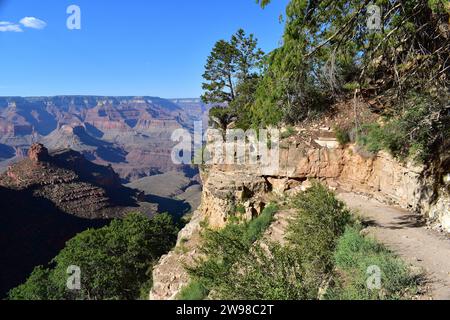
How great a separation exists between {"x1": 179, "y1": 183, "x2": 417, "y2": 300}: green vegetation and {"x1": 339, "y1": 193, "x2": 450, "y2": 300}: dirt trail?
0.52 m

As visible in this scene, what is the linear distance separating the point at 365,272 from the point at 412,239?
347 cm

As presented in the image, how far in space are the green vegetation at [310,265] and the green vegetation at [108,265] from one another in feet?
42.6

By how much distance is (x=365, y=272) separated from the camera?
6312 mm

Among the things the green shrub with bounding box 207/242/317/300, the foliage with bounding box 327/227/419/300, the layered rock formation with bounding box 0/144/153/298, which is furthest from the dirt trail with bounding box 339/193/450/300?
the layered rock formation with bounding box 0/144/153/298

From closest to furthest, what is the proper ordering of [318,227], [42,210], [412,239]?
[318,227]
[412,239]
[42,210]

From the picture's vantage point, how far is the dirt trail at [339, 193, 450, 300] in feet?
22.0

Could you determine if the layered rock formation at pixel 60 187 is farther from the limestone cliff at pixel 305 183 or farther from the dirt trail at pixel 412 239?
the dirt trail at pixel 412 239

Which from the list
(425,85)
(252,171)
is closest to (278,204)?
(252,171)

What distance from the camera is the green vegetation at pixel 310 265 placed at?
5.68 metres

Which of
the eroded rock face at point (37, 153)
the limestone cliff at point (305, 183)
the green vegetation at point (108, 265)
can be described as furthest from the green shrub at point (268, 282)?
the eroded rock face at point (37, 153)

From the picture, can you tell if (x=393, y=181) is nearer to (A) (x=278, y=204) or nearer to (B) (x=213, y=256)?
(A) (x=278, y=204)

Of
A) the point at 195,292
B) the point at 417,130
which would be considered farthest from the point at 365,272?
the point at 195,292

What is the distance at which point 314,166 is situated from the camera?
1442 cm

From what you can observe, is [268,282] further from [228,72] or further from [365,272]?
[228,72]
